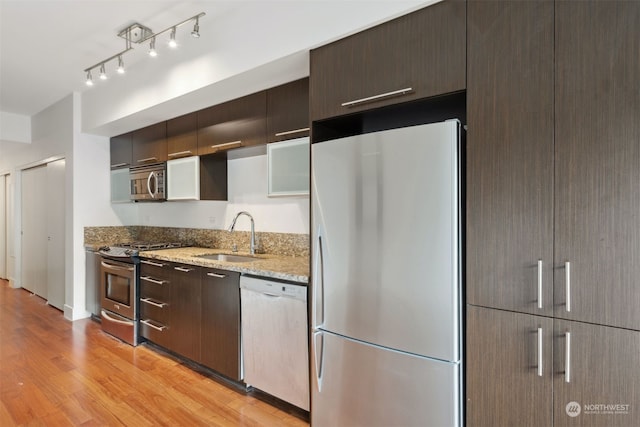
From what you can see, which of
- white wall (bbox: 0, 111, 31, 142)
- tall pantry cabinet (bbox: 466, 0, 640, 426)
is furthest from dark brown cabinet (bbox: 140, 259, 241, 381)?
white wall (bbox: 0, 111, 31, 142)

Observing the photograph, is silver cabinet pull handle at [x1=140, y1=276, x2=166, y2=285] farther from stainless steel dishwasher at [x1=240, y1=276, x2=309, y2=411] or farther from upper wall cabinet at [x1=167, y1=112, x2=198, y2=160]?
upper wall cabinet at [x1=167, y1=112, x2=198, y2=160]

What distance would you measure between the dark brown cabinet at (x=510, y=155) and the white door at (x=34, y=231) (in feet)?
18.9

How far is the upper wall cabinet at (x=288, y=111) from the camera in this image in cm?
249

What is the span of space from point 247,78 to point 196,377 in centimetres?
235

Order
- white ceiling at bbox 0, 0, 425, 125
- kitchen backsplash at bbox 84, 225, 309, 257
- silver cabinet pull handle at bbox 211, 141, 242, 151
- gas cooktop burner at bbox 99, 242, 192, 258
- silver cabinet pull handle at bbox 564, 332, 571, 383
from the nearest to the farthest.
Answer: silver cabinet pull handle at bbox 564, 332, 571, 383 → white ceiling at bbox 0, 0, 425, 125 → silver cabinet pull handle at bbox 211, 141, 242, 151 → kitchen backsplash at bbox 84, 225, 309, 257 → gas cooktop burner at bbox 99, 242, 192, 258

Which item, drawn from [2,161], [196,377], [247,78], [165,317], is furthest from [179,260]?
[2,161]

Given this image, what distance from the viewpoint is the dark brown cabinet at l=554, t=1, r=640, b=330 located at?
1.21 metres

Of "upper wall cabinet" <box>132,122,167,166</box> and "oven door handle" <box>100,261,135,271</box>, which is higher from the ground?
"upper wall cabinet" <box>132,122,167,166</box>

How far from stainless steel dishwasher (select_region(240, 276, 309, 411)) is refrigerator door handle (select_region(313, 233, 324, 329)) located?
0.15 meters

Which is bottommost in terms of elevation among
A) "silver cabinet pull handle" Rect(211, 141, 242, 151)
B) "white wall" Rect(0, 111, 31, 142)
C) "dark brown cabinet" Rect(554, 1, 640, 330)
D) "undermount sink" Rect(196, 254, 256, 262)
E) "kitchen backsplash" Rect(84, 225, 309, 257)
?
"undermount sink" Rect(196, 254, 256, 262)

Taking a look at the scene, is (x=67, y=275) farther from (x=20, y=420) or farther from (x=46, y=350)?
(x=20, y=420)

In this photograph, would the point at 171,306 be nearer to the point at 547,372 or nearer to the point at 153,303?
the point at 153,303

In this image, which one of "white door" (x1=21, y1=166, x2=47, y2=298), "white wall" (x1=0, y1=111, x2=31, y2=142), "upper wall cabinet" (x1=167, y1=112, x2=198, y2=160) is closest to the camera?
"upper wall cabinet" (x1=167, y1=112, x2=198, y2=160)

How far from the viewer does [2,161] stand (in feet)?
20.2
